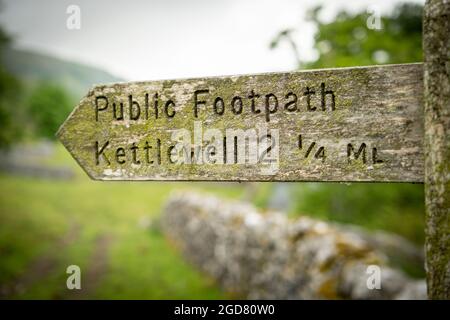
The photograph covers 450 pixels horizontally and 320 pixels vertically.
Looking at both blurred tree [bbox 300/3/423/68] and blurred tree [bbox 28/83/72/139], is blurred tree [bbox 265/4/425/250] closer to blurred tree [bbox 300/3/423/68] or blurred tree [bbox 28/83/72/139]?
blurred tree [bbox 300/3/423/68]

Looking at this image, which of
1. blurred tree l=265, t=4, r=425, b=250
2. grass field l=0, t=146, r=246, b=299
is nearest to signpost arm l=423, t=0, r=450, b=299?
blurred tree l=265, t=4, r=425, b=250

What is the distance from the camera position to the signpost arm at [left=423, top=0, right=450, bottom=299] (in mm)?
1489

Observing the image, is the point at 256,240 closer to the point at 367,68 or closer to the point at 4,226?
the point at 367,68

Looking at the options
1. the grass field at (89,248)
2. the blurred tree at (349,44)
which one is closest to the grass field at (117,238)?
the grass field at (89,248)

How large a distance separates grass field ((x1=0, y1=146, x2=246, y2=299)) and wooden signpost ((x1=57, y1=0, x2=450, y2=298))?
5610 millimetres

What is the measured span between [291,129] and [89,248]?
10106mm

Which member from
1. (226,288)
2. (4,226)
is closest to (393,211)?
(226,288)

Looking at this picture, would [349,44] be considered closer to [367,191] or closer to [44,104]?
→ [367,191]

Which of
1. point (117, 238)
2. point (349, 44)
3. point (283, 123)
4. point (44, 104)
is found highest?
point (44, 104)

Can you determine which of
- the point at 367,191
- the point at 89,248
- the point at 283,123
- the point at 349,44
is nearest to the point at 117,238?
the point at 89,248

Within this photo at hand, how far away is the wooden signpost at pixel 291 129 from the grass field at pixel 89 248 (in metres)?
5.61

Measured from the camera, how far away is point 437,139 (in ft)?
4.94

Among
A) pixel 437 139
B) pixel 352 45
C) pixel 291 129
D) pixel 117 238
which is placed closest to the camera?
pixel 437 139

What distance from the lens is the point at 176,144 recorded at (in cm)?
184
